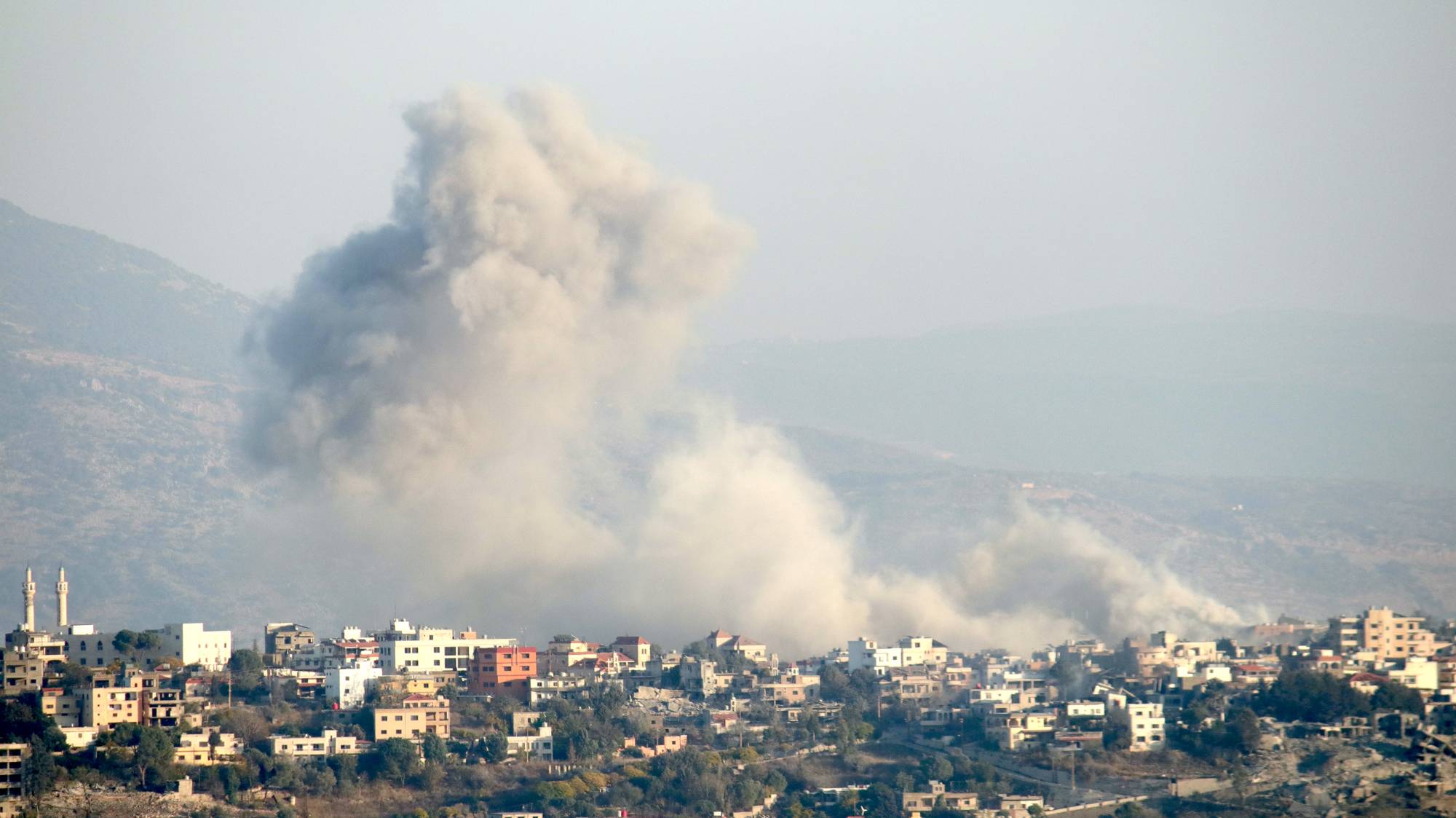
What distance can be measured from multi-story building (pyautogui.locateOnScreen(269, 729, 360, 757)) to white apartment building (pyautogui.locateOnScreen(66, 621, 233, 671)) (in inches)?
287

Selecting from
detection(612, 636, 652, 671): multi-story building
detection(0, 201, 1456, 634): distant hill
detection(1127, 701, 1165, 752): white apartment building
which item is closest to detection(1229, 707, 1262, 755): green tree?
detection(1127, 701, 1165, 752): white apartment building

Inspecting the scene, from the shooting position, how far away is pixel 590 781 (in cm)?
5716

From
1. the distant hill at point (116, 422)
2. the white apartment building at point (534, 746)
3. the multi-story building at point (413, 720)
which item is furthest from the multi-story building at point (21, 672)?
the distant hill at point (116, 422)

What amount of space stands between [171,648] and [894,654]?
1884 cm

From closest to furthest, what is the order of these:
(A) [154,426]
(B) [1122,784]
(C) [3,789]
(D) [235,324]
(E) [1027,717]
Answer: (C) [3,789] → (B) [1122,784] → (E) [1027,717] → (A) [154,426] → (D) [235,324]

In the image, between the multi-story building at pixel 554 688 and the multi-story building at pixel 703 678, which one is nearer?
the multi-story building at pixel 554 688

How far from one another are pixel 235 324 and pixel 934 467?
172 feet

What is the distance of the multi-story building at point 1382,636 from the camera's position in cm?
6944

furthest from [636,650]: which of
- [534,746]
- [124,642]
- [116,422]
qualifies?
[116,422]

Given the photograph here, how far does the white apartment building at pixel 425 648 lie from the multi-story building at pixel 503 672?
2.93 feet

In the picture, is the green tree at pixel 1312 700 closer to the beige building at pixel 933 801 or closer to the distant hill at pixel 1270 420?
the beige building at pixel 933 801

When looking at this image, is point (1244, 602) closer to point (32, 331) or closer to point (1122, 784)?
point (1122, 784)

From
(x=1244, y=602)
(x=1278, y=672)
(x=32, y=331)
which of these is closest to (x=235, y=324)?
(x=32, y=331)

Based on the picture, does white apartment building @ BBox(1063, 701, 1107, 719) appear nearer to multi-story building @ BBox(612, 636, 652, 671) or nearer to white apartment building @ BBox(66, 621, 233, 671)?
multi-story building @ BBox(612, 636, 652, 671)
